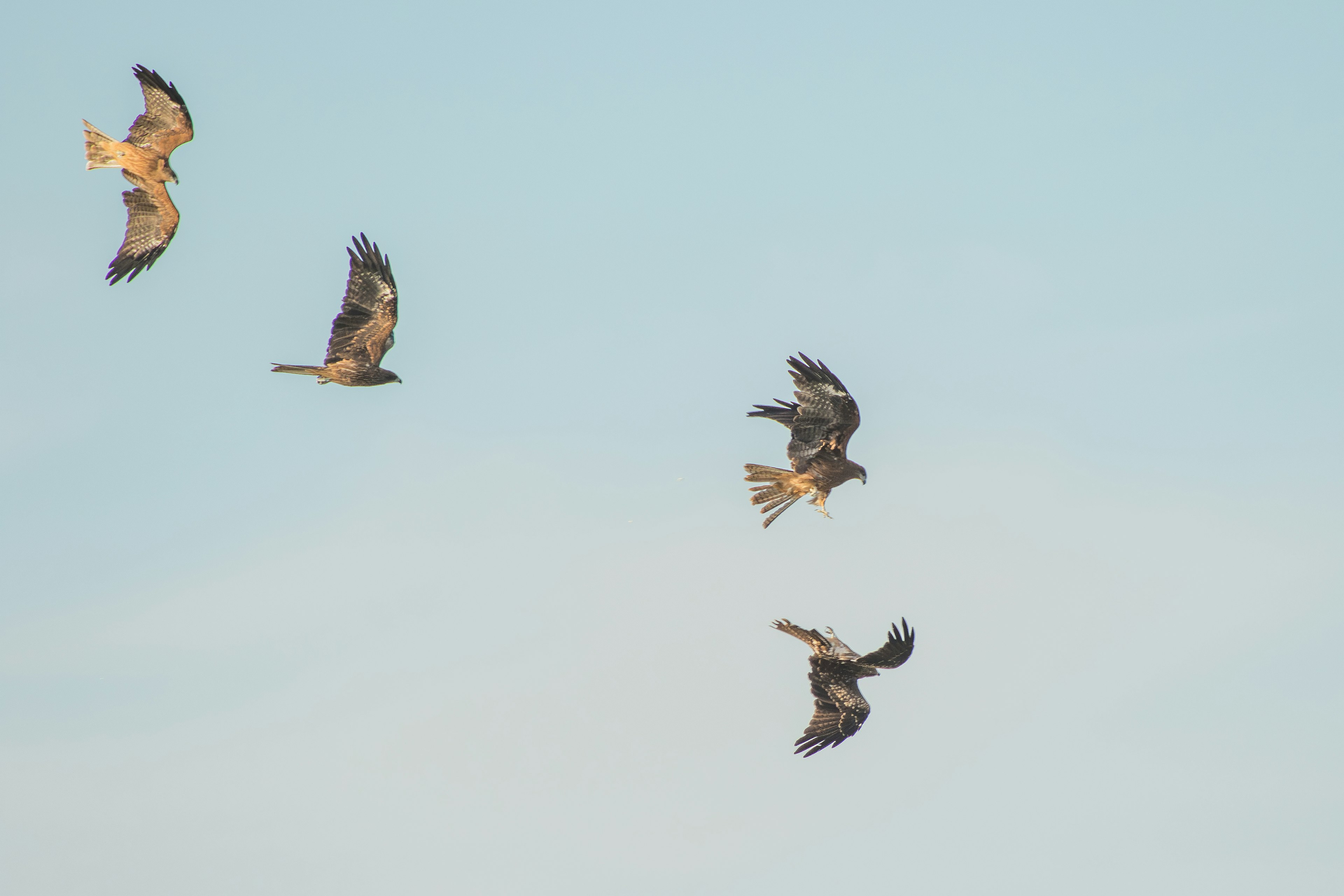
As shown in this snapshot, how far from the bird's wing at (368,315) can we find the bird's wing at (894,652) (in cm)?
788

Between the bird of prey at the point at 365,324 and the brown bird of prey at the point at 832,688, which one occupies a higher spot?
the bird of prey at the point at 365,324

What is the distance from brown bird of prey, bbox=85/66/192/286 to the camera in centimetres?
1997

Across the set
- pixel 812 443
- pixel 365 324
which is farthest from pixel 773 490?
pixel 365 324

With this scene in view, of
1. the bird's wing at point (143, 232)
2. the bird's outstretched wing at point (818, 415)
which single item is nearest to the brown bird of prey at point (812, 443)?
the bird's outstretched wing at point (818, 415)

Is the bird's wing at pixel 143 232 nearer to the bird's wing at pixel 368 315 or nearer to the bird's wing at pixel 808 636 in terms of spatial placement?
the bird's wing at pixel 368 315

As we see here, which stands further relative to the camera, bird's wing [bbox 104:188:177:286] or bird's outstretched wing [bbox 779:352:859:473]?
bird's wing [bbox 104:188:177:286]

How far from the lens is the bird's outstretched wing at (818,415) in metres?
18.9

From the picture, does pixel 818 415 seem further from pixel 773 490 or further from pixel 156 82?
pixel 156 82

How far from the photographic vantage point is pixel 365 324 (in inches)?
818

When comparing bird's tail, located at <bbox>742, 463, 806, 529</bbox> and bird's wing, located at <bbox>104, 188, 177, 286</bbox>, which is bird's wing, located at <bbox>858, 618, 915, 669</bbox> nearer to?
bird's tail, located at <bbox>742, 463, 806, 529</bbox>

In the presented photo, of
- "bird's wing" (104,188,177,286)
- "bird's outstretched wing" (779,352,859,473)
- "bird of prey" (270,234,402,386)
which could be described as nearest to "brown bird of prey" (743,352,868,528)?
"bird's outstretched wing" (779,352,859,473)

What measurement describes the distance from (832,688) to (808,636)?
964mm

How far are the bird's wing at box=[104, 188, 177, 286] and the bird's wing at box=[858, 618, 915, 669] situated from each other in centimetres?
1106

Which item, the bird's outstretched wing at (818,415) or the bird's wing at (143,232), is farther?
the bird's wing at (143,232)
